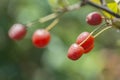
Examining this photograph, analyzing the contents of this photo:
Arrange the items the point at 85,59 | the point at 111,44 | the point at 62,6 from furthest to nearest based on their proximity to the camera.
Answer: the point at 111,44
the point at 85,59
the point at 62,6

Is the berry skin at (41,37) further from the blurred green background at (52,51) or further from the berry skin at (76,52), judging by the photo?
the blurred green background at (52,51)

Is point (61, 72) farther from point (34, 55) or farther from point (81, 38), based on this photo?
point (81, 38)

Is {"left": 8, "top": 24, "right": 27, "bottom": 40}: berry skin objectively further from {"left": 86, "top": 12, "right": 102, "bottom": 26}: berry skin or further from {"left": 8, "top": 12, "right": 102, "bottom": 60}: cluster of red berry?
{"left": 86, "top": 12, "right": 102, "bottom": 26}: berry skin

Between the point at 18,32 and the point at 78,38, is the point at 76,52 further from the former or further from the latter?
the point at 18,32

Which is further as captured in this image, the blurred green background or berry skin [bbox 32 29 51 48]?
the blurred green background

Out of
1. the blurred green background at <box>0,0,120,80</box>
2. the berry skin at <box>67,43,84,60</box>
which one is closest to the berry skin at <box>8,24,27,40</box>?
the berry skin at <box>67,43,84,60</box>

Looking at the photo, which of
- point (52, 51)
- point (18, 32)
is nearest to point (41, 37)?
point (18, 32)

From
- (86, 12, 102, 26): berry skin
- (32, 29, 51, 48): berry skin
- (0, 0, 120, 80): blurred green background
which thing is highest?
(86, 12, 102, 26): berry skin

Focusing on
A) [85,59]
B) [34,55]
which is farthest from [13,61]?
[85,59]
